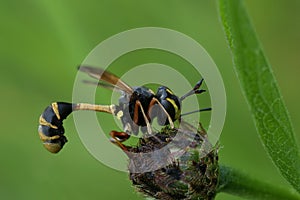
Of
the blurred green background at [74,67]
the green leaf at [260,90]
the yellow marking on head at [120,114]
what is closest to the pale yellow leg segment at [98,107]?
the yellow marking on head at [120,114]

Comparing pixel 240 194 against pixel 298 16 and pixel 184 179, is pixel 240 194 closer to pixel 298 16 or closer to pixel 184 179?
pixel 184 179

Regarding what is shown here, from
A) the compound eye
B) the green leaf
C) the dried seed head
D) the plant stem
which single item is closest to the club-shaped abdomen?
the compound eye

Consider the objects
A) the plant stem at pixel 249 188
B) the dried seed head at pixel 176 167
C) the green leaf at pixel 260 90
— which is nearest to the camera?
the green leaf at pixel 260 90

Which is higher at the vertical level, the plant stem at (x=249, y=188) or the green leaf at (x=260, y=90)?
the green leaf at (x=260, y=90)

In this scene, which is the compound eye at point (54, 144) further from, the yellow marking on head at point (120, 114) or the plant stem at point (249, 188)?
the plant stem at point (249, 188)

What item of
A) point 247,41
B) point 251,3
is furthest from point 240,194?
point 251,3
